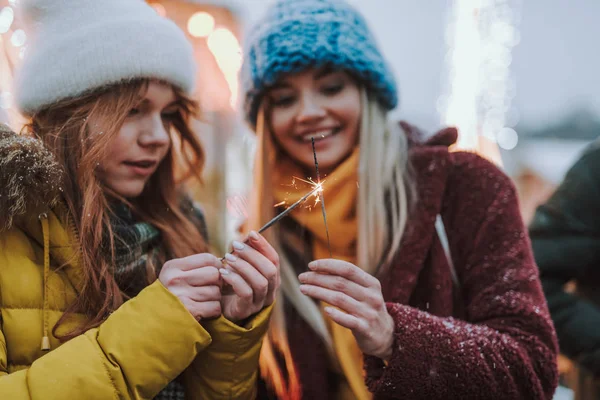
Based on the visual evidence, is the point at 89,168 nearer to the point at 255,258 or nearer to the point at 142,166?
the point at 142,166

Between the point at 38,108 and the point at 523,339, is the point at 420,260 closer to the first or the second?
the point at 523,339

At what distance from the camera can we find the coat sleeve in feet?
3.18

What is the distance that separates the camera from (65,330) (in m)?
0.92

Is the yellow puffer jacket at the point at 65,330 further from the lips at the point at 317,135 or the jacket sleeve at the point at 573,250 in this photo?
the jacket sleeve at the point at 573,250

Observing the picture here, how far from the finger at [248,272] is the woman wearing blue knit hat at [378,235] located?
0.11 meters

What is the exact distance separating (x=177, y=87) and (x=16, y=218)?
0.43 m

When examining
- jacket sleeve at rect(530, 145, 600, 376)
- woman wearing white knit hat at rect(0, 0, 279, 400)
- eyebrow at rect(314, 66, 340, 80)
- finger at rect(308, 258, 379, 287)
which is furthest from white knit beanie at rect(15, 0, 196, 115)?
jacket sleeve at rect(530, 145, 600, 376)

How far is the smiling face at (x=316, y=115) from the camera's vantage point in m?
1.13

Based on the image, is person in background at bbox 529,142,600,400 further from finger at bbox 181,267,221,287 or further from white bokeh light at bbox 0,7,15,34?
white bokeh light at bbox 0,7,15,34

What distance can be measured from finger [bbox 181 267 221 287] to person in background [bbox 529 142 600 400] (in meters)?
1.29


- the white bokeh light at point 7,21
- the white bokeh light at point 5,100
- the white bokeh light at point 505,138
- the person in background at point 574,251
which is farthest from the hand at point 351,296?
the white bokeh light at point 505,138

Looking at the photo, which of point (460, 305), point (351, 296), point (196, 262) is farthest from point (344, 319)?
point (460, 305)

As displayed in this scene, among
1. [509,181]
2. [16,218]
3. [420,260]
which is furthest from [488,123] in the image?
[16,218]

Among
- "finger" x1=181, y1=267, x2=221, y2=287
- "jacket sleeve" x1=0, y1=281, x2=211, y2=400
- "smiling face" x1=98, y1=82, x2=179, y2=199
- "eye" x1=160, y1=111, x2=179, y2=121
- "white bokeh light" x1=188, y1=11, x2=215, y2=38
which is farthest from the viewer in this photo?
"white bokeh light" x1=188, y1=11, x2=215, y2=38
